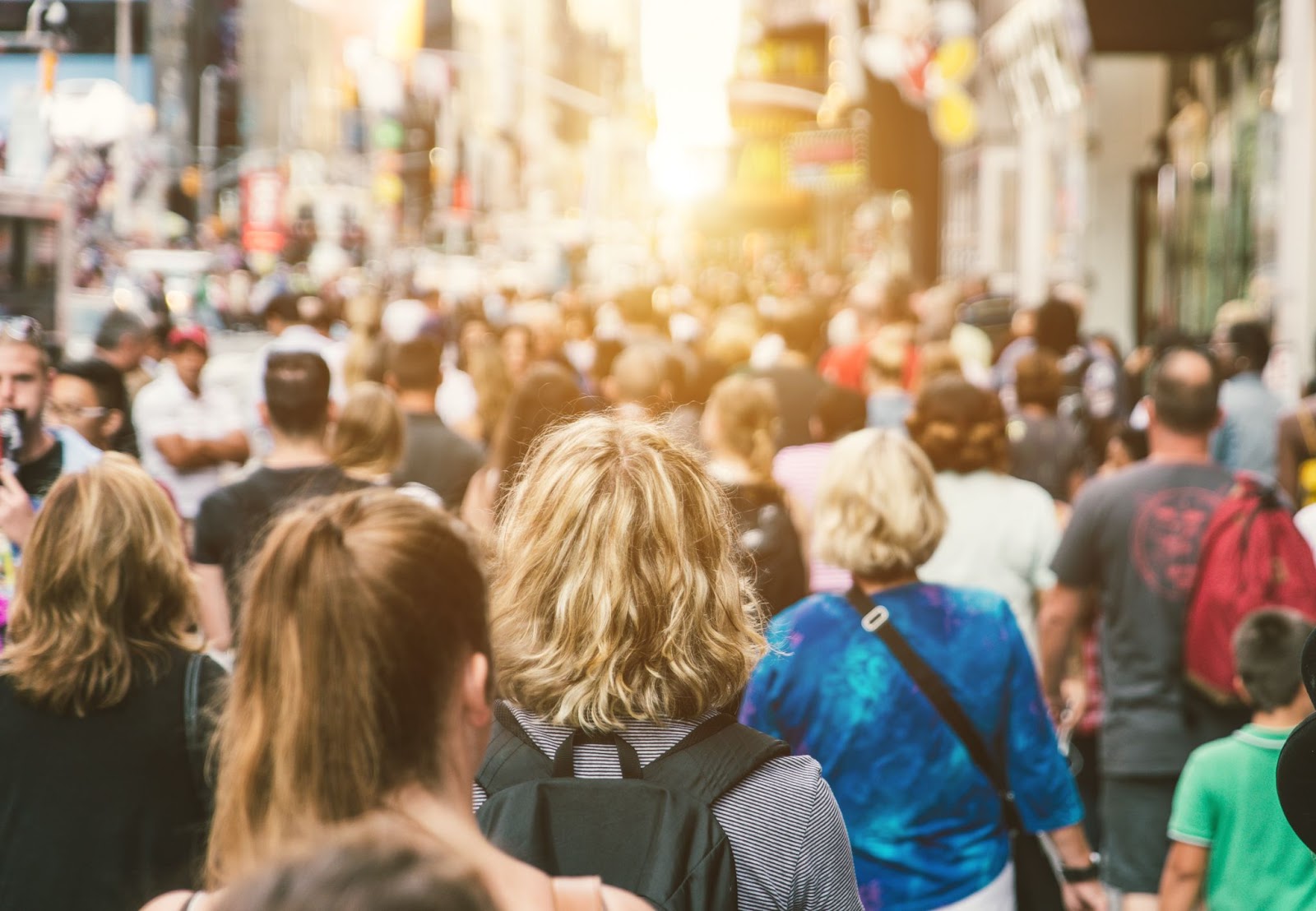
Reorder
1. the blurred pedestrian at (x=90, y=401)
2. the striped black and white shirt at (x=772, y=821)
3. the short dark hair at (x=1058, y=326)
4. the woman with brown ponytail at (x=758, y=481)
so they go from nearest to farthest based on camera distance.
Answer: the striped black and white shirt at (x=772, y=821), the woman with brown ponytail at (x=758, y=481), the blurred pedestrian at (x=90, y=401), the short dark hair at (x=1058, y=326)

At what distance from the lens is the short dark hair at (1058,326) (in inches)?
481

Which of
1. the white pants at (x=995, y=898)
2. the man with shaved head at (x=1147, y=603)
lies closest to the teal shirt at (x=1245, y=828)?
the white pants at (x=995, y=898)

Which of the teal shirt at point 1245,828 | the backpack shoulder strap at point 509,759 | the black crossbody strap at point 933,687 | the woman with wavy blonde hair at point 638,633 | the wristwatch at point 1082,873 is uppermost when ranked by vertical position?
the woman with wavy blonde hair at point 638,633

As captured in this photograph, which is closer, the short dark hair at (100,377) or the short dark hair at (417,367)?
the short dark hair at (100,377)

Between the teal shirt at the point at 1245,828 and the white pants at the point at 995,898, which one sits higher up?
the teal shirt at the point at 1245,828

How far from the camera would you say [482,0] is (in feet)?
594

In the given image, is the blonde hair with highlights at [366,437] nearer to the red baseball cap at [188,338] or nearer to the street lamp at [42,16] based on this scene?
the red baseball cap at [188,338]

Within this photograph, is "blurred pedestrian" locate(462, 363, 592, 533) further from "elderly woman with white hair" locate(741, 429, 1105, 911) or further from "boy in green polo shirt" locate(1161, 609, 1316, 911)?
"boy in green polo shirt" locate(1161, 609, 1316, 911)

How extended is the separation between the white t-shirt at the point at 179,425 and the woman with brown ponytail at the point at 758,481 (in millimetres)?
3644

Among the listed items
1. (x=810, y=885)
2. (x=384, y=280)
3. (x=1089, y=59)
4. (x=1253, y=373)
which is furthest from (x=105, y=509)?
(x=384, y=280)

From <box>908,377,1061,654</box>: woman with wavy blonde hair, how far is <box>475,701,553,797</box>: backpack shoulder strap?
3546 mm

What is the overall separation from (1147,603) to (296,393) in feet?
10.2

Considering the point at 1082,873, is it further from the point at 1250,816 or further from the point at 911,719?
the point at 911,719

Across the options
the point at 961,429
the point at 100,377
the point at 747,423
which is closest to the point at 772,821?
the point at 961,429
